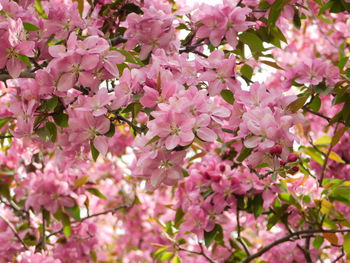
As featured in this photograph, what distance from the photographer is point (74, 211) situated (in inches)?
101

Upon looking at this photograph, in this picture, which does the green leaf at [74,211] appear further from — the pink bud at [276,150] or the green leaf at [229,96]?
the pink bud at [276,150]

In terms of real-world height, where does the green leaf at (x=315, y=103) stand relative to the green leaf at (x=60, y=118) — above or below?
below

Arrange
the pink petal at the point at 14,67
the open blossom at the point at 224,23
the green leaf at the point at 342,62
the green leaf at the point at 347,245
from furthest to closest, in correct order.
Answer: the green leaf at the point at 342,62
the green leaf at the point at 347,245
the open blossom at the point at 224,23
the pink petal at the point at 14,67

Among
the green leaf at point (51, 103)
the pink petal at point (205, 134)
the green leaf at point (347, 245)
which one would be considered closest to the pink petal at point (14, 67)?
the green leaf at point (51, 103)

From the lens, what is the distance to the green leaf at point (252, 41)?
1.90 meters

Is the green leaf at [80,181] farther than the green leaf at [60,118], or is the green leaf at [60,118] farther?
the green leaf at [80,181]

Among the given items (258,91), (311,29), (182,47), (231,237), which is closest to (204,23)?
(182,47)

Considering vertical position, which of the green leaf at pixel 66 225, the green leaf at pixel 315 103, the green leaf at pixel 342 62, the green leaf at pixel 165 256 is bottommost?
the green leaf at pixel 165 256

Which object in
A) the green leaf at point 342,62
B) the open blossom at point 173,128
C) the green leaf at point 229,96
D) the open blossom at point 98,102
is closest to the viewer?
the open blossom at point 173,128

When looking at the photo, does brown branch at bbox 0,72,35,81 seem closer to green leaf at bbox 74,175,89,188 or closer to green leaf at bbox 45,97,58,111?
green leaf at bbox 45,97,58,111

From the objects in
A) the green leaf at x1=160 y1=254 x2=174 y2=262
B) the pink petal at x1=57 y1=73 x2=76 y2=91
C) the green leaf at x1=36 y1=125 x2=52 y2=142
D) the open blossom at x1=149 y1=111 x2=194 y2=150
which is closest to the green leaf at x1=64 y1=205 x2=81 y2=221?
the green leaf at x1=160 y1=254 x2=174 y2=262

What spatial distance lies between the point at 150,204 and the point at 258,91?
9.90 feet

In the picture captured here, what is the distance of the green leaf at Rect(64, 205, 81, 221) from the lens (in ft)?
8.41

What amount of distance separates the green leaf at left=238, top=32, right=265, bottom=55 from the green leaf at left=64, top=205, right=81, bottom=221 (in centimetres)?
117
